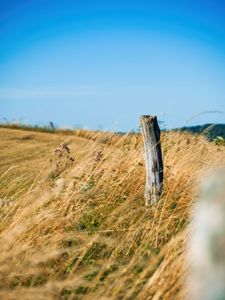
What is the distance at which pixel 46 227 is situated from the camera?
3.46 m

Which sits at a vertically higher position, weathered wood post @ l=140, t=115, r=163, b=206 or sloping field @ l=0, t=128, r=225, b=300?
weathered wood post @ l=140, t=115, r=163, b=206

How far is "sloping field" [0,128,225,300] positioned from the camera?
2.66 m

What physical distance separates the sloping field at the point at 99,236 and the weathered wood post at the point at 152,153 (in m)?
0.17

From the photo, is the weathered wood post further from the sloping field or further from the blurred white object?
the blurred white object

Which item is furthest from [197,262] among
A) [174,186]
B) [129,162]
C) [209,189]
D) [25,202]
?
[129,162]

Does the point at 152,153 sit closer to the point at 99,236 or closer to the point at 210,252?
the point at 99,236

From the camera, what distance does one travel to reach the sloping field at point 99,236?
2.66 metres

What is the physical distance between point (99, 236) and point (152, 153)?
1.52m

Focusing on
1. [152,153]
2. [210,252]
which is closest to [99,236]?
[152,153]

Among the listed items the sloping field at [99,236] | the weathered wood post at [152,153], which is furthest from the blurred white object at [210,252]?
the weathered wood post at [152,153]

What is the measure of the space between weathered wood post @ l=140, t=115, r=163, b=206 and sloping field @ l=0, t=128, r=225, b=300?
0.17 m

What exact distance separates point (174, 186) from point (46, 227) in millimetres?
1633

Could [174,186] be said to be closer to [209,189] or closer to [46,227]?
[46,227]

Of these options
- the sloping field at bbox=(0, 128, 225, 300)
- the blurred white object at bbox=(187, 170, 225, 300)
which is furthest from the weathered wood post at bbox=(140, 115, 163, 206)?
the blurred white object at bbox=(187, 170, 225, 300)
